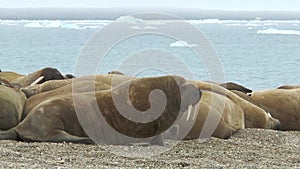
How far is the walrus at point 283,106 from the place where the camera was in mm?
7078

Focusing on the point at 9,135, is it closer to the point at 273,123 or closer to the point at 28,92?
the point at 28,92

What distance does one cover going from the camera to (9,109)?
5750 mm

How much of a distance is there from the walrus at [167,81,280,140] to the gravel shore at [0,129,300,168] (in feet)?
0.61

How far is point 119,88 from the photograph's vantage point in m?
5.76

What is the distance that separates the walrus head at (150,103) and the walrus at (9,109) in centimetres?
88

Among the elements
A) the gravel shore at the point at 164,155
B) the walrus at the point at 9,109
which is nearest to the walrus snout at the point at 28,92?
the walrus at the point at 9,109

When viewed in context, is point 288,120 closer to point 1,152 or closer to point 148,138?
point 148,138

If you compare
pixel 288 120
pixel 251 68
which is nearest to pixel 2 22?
pixel 251 68

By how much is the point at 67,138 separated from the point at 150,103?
86 centimetres

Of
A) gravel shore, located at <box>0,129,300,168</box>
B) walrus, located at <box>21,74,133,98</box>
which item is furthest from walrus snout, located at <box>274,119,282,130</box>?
walrus, located at <box>21,74,133,98</box>

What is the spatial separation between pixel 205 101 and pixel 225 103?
0.31 metres

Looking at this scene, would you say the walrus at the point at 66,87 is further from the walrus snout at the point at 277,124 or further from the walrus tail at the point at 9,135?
the walrus snout at the point at 277,124

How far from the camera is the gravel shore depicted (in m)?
4.35

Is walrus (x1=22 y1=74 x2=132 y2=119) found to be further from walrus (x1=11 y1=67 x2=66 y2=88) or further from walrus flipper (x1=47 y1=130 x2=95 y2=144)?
walrus (x1=11 y1=67 x2=66 y2=88)
